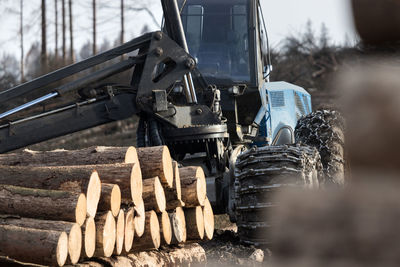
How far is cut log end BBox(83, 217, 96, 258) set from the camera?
4.50 meters

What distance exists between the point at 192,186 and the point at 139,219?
0.86 meters

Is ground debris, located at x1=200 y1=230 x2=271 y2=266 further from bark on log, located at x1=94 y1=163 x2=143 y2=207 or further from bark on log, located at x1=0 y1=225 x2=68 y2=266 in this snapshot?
→ bark on log, located at x1=0 y1=225 x2=68 y2=266

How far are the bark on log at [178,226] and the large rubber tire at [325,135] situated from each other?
2.43 meters

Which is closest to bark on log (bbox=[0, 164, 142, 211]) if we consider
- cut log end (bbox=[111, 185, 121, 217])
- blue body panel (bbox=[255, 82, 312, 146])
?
cut log end (bbox=[111, 185, 121, 217])

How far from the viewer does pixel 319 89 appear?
22234mm

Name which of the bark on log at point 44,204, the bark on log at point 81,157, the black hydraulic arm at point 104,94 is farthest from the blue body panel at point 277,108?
the bark on log at point 44,204

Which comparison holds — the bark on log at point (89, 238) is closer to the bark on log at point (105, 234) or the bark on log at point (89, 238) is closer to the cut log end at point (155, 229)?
the bark on log at point (105, 234)

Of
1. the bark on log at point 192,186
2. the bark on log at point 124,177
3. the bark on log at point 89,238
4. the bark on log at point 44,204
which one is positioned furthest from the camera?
the bark on log at point 192,186

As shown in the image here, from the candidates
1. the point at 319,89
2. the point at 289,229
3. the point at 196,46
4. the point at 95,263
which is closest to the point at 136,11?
the point at 319,89

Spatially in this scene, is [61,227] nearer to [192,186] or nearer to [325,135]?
[192,186]

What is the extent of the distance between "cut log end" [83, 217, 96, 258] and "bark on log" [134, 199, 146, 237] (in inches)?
23.8

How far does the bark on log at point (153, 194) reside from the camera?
17.6 ft

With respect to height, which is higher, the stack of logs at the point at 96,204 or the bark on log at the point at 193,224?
the stack of logs at the point at 96,204

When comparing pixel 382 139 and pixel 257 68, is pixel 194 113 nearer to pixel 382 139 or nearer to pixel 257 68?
pixel 257 68
